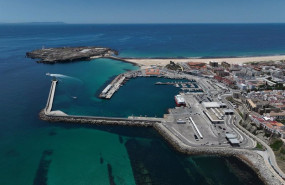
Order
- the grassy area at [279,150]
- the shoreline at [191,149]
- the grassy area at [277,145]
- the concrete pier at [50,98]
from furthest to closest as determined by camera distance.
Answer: the concrete pier at [50,98]
the grassy area at [277,145]
the grassy area at [279,150]
the shoreline at [191,149]

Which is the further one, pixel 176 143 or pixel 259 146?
pixel 176 143

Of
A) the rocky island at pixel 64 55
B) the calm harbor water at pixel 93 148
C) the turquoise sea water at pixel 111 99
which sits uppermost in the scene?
the rocky island at pixel 64 55

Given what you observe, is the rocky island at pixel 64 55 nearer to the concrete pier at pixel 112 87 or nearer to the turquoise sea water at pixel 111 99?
the turquoise sea water at pixel 111 99

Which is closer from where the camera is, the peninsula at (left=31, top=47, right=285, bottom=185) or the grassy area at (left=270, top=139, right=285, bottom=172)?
the grassy area at (left=270, top=139, right=285, bottom=172)

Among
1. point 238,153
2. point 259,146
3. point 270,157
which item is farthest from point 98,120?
point 270,157

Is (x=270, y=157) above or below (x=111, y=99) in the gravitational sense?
below

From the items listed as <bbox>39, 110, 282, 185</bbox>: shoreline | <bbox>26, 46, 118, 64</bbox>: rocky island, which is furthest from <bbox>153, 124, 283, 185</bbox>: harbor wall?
<bbox>26, 46, 118, 64</bbox>: rocky island

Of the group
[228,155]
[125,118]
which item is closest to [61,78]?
[125,118]

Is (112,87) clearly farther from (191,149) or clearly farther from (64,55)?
(64,55)

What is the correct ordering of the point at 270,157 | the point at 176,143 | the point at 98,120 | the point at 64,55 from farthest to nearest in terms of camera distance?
the point at 64,55 → the point at 98,120 → the point at 176,143 → the point at 270,157

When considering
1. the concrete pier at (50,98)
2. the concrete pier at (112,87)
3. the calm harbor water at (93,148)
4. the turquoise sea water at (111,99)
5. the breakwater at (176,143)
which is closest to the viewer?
the breakwater at (176,143)

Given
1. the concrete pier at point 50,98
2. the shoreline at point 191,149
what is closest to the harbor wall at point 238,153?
the shoreline at point 191,149

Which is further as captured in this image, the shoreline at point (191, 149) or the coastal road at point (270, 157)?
the shoreline at point (191, 149)

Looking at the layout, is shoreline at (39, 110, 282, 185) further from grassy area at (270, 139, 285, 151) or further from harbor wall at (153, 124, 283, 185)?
grassy area at (270, 139, 285, 151)
